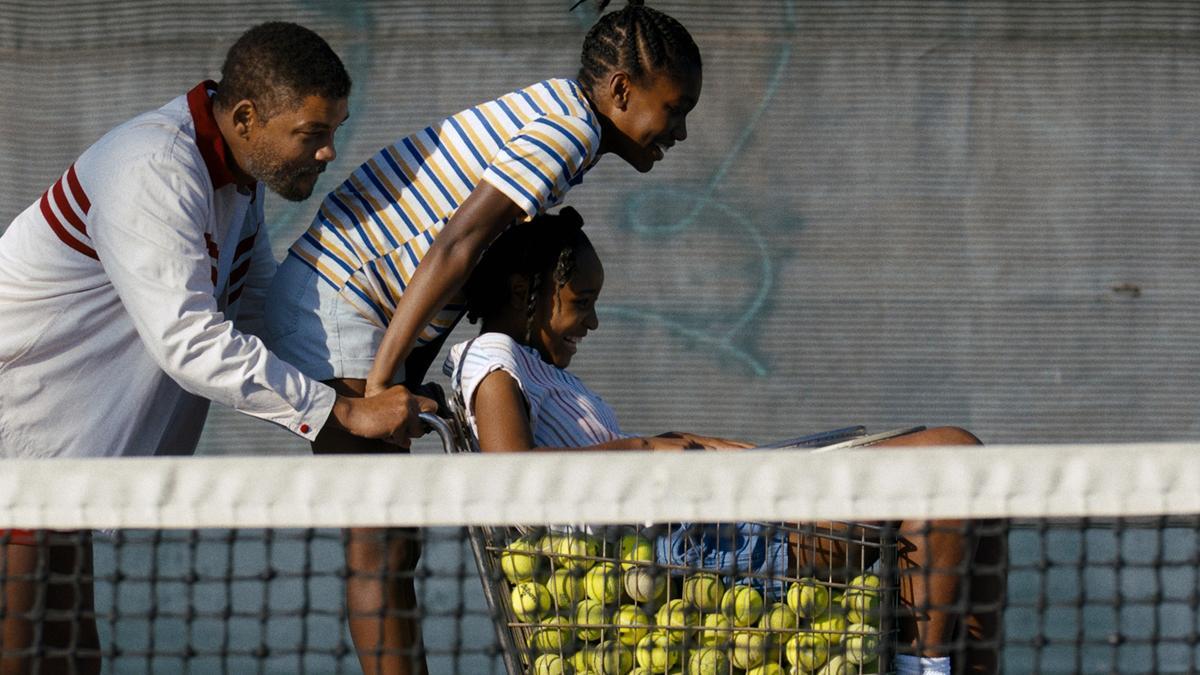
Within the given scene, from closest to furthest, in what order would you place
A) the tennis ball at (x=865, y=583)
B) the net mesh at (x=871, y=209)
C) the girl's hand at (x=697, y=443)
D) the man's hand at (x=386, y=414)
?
the tennis ball at (x=865, y=583) → the man's hand at (x=386, y=414) → the girl's hand at (x=697, y=443) → the net mesh at (x=871, y=209)

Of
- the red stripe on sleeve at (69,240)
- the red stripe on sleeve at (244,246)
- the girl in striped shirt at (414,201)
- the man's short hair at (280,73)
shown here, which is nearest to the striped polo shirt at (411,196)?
the girl in striped shirt at (414,201)

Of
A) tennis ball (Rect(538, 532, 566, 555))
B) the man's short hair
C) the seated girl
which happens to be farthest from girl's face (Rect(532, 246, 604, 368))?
tennis ball (Rect(538, 532, 566, 555))

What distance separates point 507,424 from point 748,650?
54cm

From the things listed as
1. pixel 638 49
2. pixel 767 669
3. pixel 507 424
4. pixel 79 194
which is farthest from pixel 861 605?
pixel 79 194

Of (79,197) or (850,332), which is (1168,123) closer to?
(850,332)

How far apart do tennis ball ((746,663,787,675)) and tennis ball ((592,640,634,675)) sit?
0.51ft

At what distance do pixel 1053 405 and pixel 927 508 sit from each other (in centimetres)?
357

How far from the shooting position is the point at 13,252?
8.39 ft

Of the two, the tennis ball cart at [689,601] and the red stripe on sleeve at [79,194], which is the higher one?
the red stripe on sleeve at [79,194]

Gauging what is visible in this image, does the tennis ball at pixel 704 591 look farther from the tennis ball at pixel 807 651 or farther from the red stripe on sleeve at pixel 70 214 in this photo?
the red stripe on sleeve at pixel 70 214

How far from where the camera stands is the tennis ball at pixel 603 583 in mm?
2107

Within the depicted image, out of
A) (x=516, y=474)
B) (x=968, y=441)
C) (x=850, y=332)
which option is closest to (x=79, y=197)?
(x=516, y=474)

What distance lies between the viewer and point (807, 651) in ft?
6.98

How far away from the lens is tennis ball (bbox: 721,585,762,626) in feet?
6.91
